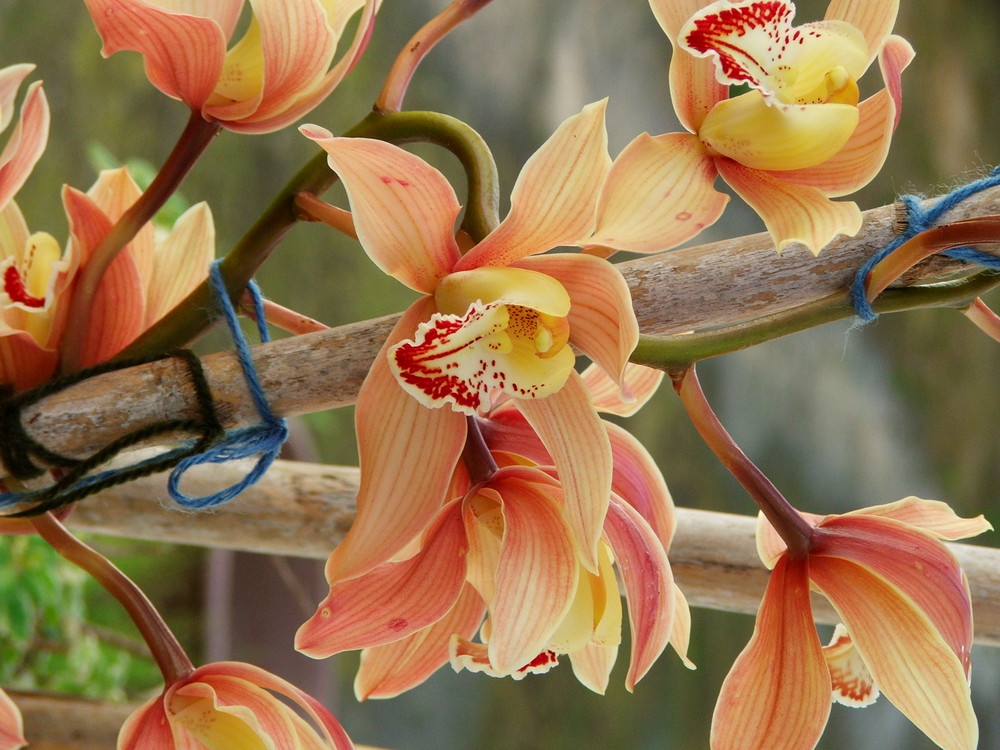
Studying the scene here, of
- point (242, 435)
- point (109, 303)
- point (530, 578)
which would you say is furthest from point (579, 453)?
point (109, 303)

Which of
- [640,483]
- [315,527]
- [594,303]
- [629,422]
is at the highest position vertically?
[594,303]

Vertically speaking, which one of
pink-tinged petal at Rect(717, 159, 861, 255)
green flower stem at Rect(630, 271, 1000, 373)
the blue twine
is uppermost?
pink-tinged petal at Rect(717, 159, 861, 255)

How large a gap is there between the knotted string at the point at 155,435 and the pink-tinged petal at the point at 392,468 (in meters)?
0.08

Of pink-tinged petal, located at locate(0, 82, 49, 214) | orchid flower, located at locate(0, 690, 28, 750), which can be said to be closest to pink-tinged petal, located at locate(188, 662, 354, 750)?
orchid flower, located at locate(0, 690, 28, 750)

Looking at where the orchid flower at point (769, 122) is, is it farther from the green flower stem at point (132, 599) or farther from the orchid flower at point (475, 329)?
the green flower stem at point (132, 599)

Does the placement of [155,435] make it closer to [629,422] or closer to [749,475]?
[749,475]

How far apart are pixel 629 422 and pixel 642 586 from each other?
3.66 feet

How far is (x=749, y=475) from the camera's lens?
32 cm

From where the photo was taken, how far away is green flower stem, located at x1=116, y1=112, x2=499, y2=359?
316mm

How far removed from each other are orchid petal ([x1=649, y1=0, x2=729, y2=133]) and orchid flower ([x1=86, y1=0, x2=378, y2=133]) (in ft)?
0.38

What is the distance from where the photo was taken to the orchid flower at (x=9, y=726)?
402 millimetres

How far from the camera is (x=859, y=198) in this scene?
1227 millimetres

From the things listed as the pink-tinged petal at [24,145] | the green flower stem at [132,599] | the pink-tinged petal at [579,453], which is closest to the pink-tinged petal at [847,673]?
the pink-tinged petal at [579,453]

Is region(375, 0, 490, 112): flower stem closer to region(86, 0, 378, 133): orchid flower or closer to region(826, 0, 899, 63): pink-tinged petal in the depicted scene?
region(86, 0, 378, 133): orchid flower
